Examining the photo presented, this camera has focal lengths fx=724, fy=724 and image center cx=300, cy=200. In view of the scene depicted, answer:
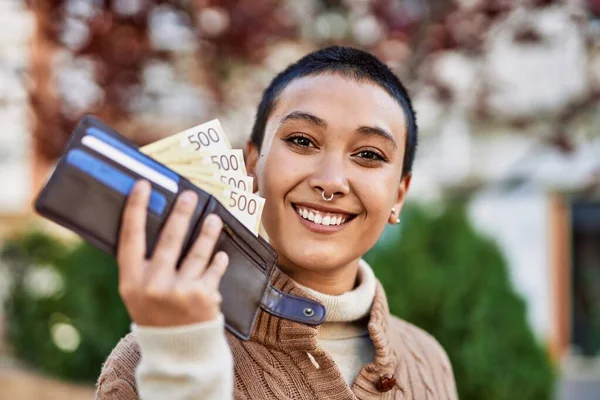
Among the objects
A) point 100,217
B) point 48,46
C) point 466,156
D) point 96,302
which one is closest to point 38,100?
point 48,46

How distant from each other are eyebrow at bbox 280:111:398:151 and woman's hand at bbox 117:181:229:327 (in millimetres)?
477

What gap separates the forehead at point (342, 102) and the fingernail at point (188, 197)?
0.45 meters

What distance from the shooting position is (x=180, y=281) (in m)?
1.14

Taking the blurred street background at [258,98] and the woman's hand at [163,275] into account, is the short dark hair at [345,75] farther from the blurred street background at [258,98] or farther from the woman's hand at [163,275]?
the blurred street background at [258,98]

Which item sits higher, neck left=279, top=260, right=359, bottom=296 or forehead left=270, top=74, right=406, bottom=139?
forehead left=270, top=74, right=406, bottom=139

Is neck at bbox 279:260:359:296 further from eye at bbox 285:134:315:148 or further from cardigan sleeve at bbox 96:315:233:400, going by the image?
cardigan sleeve at bbox 96:315:233:400

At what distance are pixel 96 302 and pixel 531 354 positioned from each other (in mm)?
2759

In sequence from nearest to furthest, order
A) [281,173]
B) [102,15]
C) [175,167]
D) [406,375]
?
[175,167], [281,173], [406,375], [102,15]

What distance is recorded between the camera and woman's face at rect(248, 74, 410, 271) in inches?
61.6

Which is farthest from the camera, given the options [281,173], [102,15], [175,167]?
[102,15]

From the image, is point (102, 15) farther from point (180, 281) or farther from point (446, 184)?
point (446, 184)

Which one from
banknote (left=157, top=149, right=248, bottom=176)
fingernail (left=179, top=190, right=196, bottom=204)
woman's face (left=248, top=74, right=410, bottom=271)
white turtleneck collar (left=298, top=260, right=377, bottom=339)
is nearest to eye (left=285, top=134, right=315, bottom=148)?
woman's face (left=248, top=74, right=410, bottom=271)

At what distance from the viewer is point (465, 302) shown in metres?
3.83

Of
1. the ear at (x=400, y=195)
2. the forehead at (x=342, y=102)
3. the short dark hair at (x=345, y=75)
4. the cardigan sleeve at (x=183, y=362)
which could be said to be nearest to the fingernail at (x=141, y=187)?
the cardigan sleeve at (x=183, y=362)
